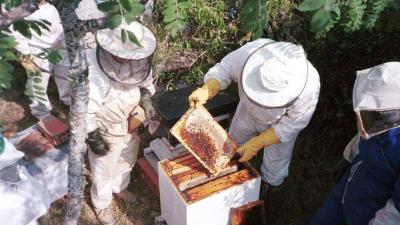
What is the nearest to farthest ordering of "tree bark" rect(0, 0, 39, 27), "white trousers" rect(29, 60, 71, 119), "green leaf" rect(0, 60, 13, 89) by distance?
"green leaf" rect(0, 60, 13, 89), "tree bark" rect(0, 0, 39, 27), "white trousers" rect(29, 60, 71, 119)

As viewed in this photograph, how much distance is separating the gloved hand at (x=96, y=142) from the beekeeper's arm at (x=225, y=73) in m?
0.92

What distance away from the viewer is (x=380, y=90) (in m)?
2.58

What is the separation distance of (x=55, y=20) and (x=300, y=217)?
374cm

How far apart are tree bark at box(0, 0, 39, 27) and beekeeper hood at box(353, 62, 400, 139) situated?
6.72 feet

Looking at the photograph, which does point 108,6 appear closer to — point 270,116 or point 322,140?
point 270,116

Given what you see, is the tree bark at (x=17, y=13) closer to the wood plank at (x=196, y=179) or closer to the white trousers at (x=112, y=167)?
the wood plank at (x=196, y=179)

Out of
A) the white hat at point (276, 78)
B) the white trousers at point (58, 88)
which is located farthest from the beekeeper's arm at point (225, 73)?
the white trousers at point (58, 88)

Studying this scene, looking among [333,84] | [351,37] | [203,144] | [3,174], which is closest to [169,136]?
[203,144]

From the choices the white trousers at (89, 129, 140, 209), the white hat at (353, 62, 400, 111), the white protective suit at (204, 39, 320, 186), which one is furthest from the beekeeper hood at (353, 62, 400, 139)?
the white trousers at (89, 129, 140, 209)

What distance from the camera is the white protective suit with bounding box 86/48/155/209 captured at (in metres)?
3.47

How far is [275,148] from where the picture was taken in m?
3.91

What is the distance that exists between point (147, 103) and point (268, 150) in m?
1.32

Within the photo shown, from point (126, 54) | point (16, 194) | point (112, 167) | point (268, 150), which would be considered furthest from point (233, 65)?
point (16, 194)

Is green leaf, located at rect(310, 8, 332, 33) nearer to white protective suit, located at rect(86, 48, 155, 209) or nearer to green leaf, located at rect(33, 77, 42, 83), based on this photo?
green leaf, located at rect(33, 77, 42, 83)
